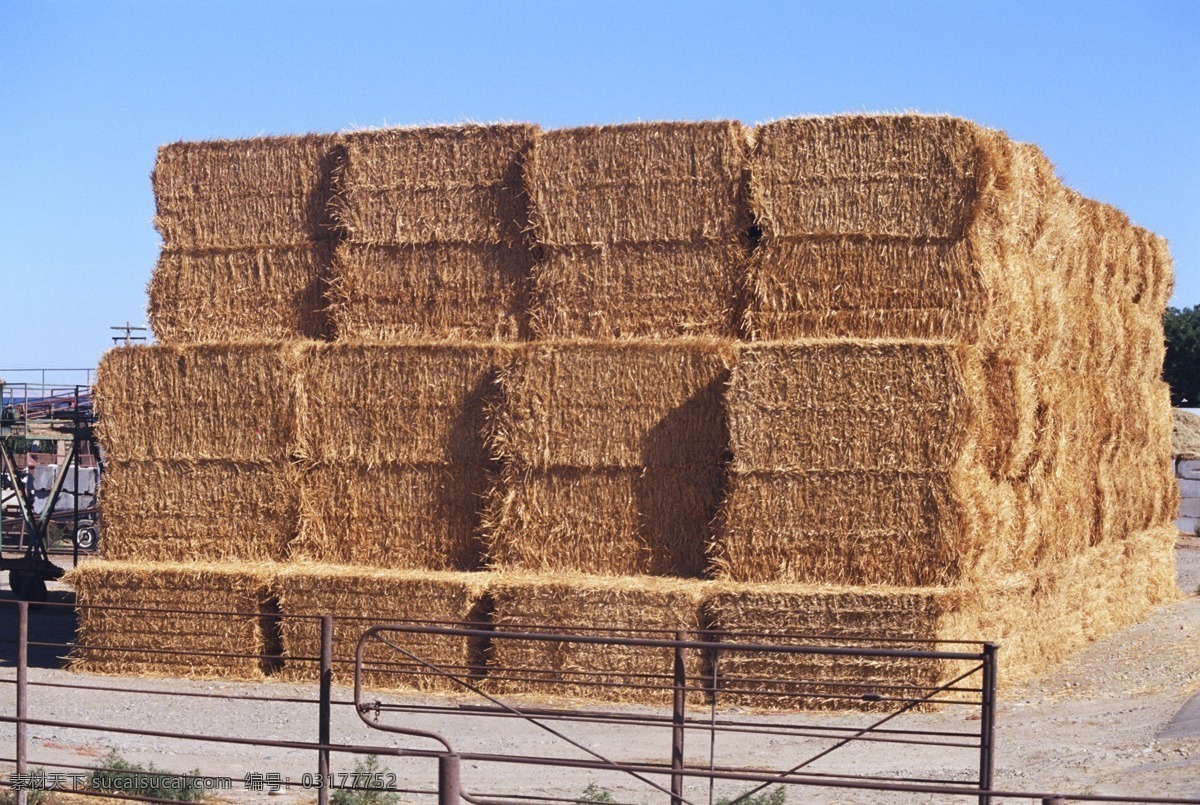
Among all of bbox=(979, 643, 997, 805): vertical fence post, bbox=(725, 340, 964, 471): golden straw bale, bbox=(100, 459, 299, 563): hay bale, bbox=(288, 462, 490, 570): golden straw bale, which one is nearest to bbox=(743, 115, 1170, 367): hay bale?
bbox=(725, 340, 964, 471): golden straw bale

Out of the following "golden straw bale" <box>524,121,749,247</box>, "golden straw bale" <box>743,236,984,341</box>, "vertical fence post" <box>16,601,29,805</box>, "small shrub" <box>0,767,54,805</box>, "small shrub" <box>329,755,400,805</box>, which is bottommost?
"small shrub" <box>0,767,54,805</box>

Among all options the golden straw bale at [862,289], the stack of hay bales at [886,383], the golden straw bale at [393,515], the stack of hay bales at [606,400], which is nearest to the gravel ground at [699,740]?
the stack of hay bales at [606,400]

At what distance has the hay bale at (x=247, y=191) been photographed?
1314 cm

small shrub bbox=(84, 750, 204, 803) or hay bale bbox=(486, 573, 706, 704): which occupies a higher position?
hay bale bbox=(486, 573, 706, 704)

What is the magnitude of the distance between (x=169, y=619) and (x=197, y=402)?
6.53 feet

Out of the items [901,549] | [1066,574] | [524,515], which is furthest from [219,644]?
[1066,574]

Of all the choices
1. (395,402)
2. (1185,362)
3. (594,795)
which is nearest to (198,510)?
(395,402)

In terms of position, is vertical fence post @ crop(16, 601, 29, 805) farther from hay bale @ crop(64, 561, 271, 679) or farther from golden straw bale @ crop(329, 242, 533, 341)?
golden straw bale @ crop(329, 242, 533, 341)

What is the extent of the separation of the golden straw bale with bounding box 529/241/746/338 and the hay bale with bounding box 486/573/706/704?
2.17 m

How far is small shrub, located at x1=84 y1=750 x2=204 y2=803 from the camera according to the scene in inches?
327

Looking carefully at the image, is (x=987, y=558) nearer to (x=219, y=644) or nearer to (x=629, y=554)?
(x=629, y=554)

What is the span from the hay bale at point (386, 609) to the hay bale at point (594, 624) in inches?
9.9

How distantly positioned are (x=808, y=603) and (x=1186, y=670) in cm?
425

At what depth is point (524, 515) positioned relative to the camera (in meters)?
12.2
